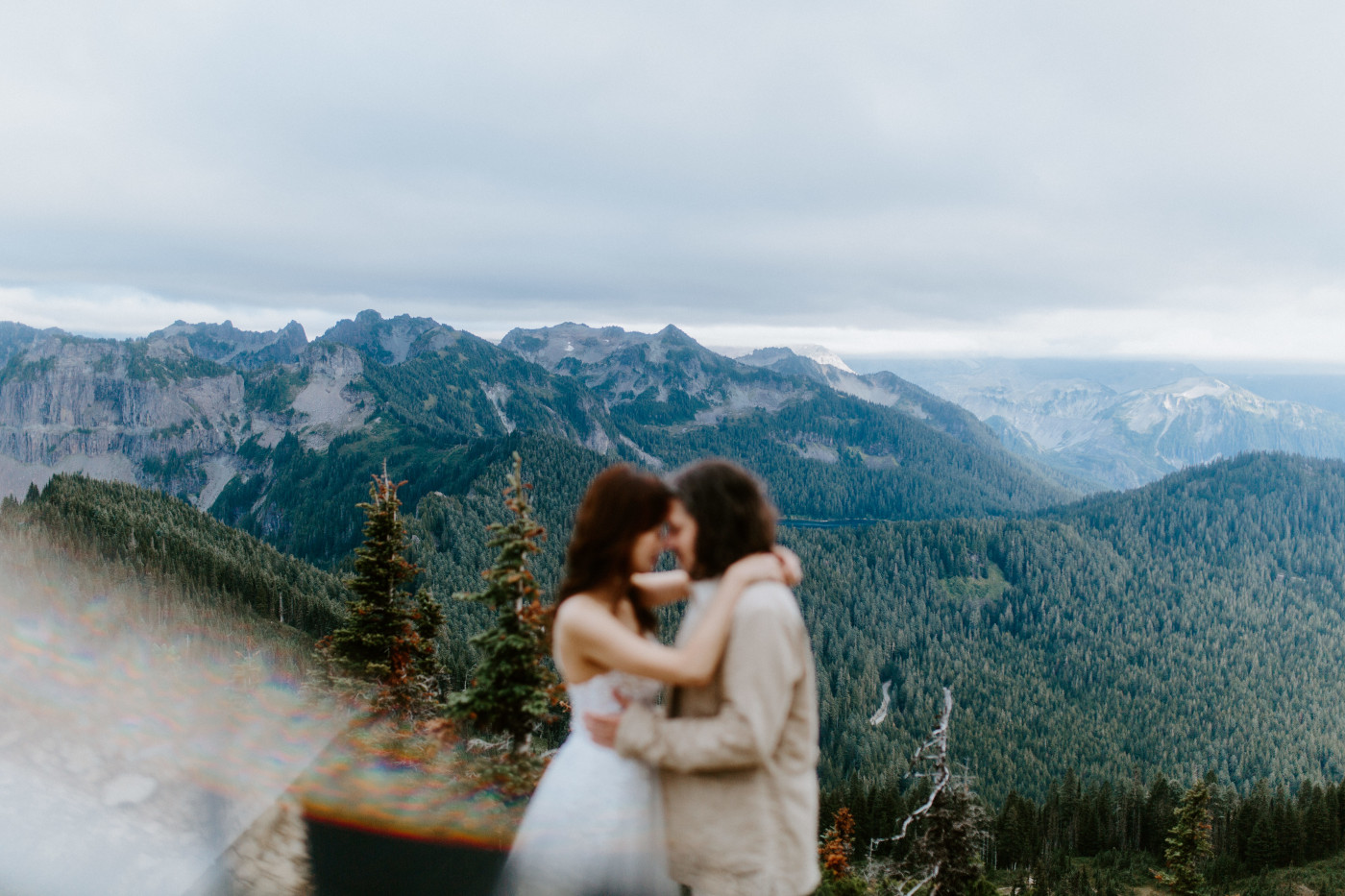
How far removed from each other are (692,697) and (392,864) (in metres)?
7.00

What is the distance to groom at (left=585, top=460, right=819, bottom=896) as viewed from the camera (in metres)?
5.27

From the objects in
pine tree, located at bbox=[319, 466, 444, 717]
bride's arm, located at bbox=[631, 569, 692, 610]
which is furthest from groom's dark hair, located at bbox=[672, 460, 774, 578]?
pine tree, located at bbox=[319, 466, 444, 717]

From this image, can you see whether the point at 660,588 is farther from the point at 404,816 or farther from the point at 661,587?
the point at 404,816

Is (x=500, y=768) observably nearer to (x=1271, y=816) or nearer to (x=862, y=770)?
(x=1271, y=816)

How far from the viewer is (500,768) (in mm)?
13367

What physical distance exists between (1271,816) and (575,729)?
114m

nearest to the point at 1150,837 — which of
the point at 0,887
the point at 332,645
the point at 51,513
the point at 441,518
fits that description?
the point at 332,645

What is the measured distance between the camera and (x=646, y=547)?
Answer: 5.95m

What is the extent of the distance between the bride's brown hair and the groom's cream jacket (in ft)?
2.35

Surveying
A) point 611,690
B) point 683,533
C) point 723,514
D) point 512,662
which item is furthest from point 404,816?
point 723,514

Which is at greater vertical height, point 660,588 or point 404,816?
point 660,588

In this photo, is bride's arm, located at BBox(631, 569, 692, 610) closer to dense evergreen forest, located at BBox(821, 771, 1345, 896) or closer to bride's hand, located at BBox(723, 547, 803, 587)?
bride's hand, located at BBox(723, 547, 803, 587)

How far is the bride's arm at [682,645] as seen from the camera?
5172 millimetres

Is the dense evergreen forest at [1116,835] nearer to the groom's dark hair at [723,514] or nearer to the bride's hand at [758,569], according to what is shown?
the bride's hand at [758,569]
